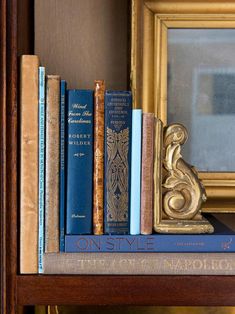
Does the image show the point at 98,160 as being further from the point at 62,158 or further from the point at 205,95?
the point at 205,95

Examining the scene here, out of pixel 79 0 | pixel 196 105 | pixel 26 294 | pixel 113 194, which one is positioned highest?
pixel 79 0

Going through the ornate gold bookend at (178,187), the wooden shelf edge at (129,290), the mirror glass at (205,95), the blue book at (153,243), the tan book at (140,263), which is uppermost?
the mirror glass at (205,95)

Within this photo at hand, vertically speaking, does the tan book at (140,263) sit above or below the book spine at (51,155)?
below

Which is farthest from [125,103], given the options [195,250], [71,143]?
[195,250]

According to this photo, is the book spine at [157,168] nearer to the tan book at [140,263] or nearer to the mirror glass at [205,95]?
the tan book at [140,263]

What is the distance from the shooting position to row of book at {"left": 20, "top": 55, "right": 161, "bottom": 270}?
21.9 inches

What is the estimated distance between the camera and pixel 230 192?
0.71 m

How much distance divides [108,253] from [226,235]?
0.13 meters

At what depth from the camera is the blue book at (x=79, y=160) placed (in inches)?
22.2

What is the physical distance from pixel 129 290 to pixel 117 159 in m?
0.14

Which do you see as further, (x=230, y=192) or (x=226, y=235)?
(x=230, y=192)

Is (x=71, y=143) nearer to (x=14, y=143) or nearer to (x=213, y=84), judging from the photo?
(x=14, y=143)

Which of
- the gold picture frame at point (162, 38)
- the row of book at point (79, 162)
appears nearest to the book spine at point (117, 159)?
the row of book at point (79, 162)

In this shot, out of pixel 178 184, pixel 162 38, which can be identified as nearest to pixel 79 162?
pixel 178 184
